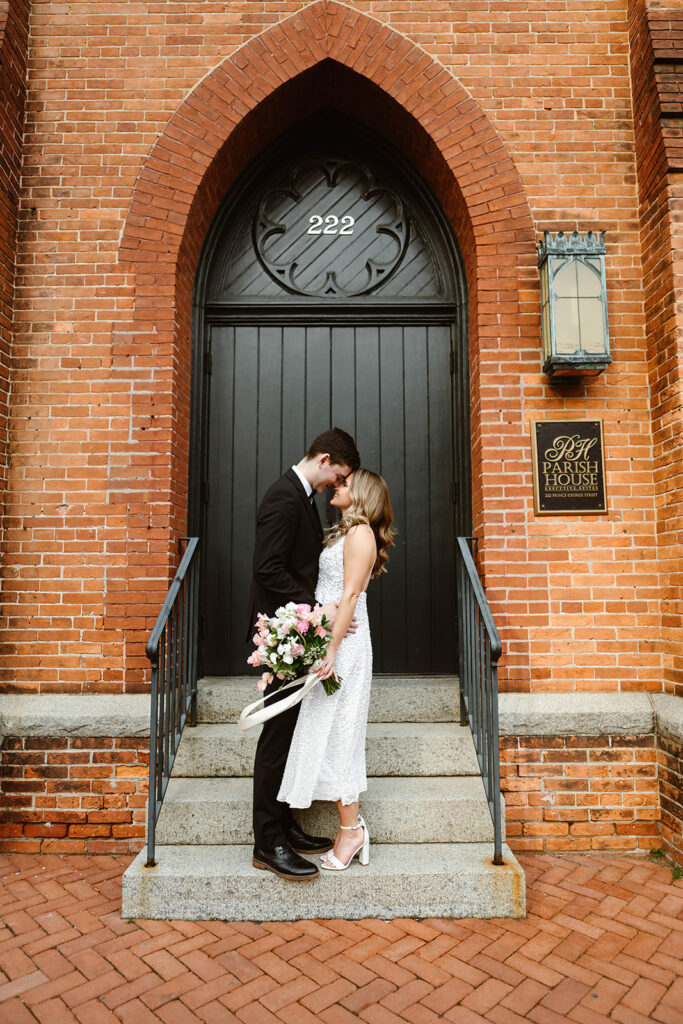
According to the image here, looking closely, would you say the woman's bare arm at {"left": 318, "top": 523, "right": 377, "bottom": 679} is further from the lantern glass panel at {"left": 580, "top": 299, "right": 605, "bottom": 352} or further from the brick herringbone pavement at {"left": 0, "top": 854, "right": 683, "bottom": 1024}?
the lantern glass panel at {"left": 580, "top": 299, "right": 605, "bottom": 352}

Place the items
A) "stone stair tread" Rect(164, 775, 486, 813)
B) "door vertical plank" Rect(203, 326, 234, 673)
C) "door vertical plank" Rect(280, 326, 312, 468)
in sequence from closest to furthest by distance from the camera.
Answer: "stone stair tread" Rect(164, 775, 486, 813) < "door vertical plank" Rect(203, 326, 234, 673) < "door vertical plank" Rect(280, 326, 312, 468)

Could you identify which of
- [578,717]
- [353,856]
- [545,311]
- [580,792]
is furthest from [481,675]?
[545,311]

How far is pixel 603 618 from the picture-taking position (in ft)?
13.1

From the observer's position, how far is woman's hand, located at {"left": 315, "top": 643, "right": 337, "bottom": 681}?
3.02 metres

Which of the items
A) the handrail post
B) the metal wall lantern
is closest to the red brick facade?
the metal wall lantern

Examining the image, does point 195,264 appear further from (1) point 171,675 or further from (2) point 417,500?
(1) point 171,675

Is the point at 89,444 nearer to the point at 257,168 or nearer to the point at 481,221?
the point at 257,168

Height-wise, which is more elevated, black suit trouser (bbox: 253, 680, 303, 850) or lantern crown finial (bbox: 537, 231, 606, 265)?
lantern crown finial (bbox: 537, 231, 606, 265)

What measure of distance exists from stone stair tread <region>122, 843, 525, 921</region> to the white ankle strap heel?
1.5 inches

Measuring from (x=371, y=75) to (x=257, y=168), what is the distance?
100 centimetres

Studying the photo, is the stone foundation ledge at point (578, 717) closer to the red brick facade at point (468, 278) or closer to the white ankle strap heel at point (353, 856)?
the red brick facade at point (468, 278)

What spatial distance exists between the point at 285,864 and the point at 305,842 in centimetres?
23

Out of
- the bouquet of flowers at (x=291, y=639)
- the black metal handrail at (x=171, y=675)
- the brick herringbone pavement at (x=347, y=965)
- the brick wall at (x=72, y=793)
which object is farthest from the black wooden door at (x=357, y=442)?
the brick herringbone pavement at (x=347, y=965)

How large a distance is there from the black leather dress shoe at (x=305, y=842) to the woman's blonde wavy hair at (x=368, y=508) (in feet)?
4.55
